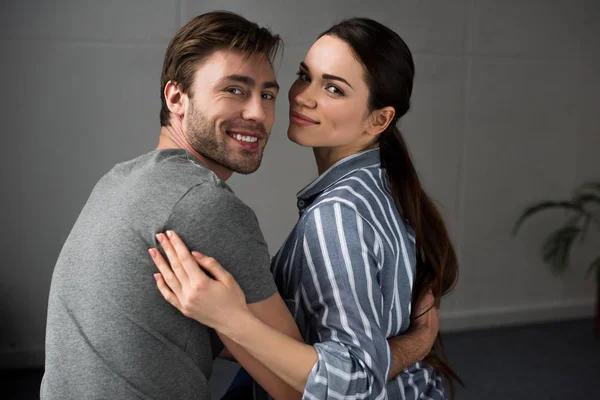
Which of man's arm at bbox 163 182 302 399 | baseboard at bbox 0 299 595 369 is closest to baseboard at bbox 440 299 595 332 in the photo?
baseboard at bbox 0 299 595 369

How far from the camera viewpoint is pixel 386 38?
1.88 meters

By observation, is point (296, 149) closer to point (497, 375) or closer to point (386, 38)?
point (497, 375)

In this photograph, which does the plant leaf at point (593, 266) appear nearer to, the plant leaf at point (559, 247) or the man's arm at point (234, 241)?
the plant leaf at point (559, 247)

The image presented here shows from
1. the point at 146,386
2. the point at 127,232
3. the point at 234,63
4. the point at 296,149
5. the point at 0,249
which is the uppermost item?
the point at 234,63

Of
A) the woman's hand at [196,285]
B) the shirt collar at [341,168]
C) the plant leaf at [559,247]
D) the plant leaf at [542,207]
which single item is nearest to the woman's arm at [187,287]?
the woman's hand at [196,285]

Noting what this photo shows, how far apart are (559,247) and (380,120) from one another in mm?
3109

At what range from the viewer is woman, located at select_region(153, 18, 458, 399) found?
1451 mm

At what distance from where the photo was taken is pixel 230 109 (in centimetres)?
176

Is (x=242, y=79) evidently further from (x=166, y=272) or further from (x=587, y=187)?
(x=587, y=187)

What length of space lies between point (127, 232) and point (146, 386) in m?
0.31

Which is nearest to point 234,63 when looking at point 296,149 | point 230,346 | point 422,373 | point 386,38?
point 386,38

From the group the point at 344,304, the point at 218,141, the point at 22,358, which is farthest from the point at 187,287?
the point at 22,358

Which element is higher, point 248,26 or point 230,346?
point 248,26

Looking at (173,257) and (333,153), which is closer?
(173,257)
